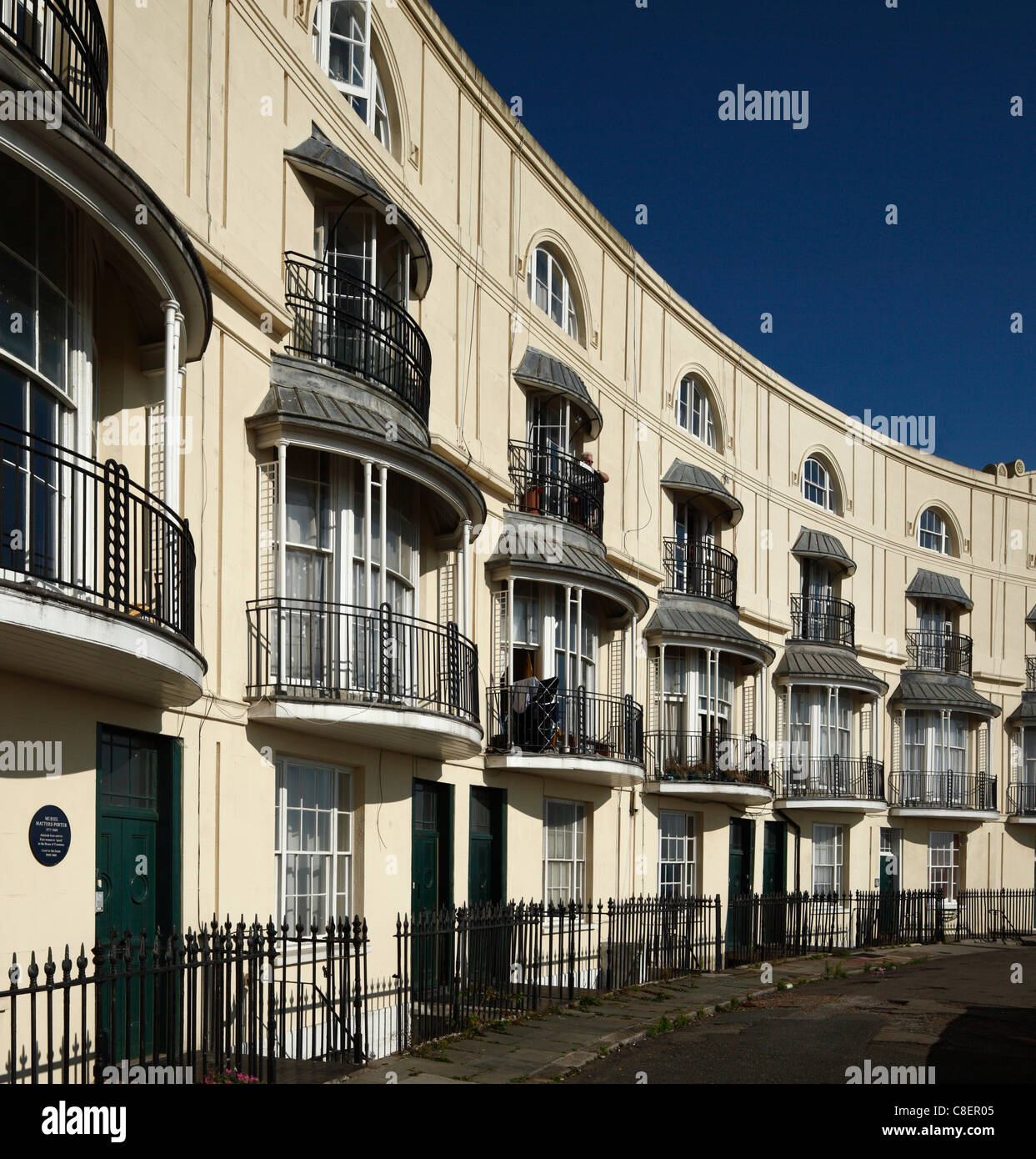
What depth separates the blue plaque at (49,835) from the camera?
972 cm

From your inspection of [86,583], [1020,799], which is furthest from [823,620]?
[86,583]

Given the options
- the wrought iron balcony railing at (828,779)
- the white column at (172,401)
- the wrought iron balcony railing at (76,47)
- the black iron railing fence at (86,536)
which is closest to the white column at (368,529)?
the black iron railing fence at (86,536)

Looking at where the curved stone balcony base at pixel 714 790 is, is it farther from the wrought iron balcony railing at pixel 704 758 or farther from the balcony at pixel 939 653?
the balcony at pixel 939 653

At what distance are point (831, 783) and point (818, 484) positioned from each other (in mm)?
7261

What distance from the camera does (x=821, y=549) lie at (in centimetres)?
3011

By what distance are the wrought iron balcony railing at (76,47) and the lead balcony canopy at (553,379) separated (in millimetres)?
9891

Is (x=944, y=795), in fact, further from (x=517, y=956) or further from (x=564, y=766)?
(x=517, y=956)

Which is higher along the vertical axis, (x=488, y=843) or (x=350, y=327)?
(x=350, y=327)

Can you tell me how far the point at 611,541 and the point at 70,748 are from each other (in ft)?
45.2

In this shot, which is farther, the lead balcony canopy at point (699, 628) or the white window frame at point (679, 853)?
the white window frame at point (679, 853)

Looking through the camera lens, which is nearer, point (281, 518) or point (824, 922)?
point (281, 518)

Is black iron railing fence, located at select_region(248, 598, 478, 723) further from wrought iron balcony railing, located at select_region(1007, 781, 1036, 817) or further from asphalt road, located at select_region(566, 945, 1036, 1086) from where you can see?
wrought iron balcony railing, located at select_region(1007, 781, 1036, 817)
